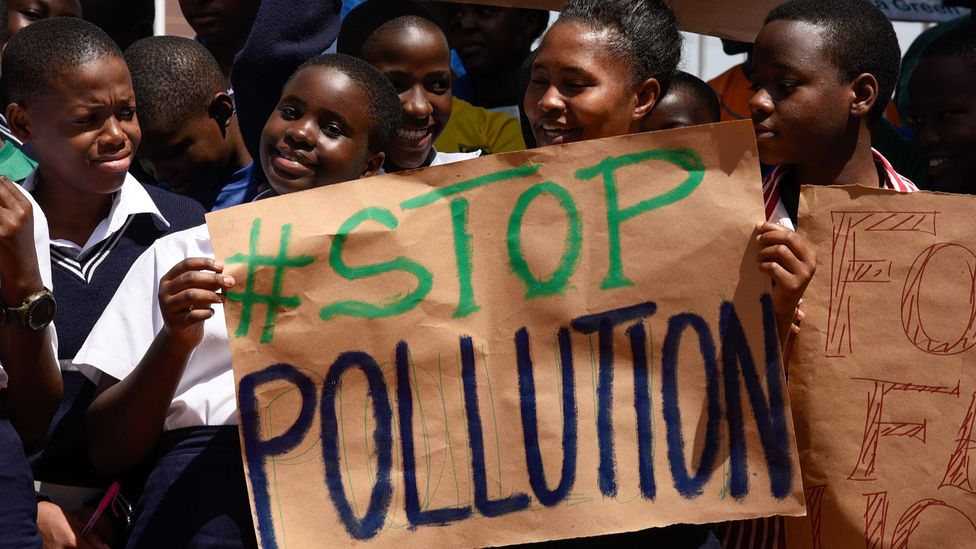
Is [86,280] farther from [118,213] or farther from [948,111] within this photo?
[948,111]

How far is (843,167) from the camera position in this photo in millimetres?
3000

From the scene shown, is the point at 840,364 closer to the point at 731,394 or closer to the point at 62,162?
the point at 731,394

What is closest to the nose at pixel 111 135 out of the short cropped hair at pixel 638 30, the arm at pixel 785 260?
the short cropped hair at pixel 638 30

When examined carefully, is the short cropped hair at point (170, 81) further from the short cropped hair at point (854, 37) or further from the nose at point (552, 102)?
the short cropped hair at point (854, 37)

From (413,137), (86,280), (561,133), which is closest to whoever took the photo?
(561,133)

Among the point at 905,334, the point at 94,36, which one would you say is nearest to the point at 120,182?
the point at 94,36

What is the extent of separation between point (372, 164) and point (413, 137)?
0.54m

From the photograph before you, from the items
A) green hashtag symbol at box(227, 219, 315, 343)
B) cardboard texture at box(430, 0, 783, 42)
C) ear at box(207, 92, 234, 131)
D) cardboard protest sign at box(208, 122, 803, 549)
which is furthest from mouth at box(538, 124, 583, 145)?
ear at box(207, 92, 234, 131)

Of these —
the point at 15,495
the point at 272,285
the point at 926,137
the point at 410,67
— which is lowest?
the point at 15,495

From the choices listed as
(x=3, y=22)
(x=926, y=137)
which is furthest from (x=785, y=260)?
(x=3, y=22)

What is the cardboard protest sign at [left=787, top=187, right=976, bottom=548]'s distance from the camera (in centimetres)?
257

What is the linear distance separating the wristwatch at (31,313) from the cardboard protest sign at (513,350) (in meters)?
0.39

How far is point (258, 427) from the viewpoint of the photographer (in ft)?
7.89

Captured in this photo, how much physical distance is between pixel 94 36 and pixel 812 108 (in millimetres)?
1830
